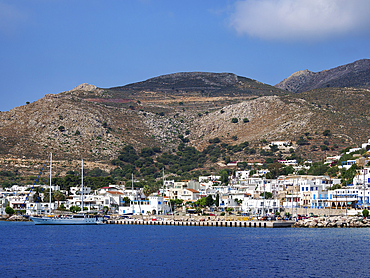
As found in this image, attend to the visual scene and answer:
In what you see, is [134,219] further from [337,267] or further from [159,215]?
[337,267]

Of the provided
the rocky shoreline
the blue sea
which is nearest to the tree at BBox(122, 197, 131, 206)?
the blue sea

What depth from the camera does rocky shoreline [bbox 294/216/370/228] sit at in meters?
92.4

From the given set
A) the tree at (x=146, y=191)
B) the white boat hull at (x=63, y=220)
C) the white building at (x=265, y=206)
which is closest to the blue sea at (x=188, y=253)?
the white boat hull at (x=63, y=220)

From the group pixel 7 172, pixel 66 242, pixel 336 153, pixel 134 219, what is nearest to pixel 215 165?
pixel 336 153

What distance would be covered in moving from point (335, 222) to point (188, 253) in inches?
1614

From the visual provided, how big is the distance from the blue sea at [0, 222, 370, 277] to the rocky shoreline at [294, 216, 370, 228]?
17.5ft

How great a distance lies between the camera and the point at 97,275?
4797cm

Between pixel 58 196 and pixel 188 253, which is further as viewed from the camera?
pixel 58 196

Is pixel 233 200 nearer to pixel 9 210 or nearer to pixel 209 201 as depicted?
pixel 209 201

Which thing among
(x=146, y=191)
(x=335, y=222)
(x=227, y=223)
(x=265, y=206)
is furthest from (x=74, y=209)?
(x=335, y=222)

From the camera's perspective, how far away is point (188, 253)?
61.5 meters

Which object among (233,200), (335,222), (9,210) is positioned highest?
(233,200)

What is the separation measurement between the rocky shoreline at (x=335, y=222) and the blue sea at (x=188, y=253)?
534cm

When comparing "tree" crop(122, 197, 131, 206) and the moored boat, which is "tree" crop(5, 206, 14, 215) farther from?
"tree" crop(122, 197, 131, 206)
